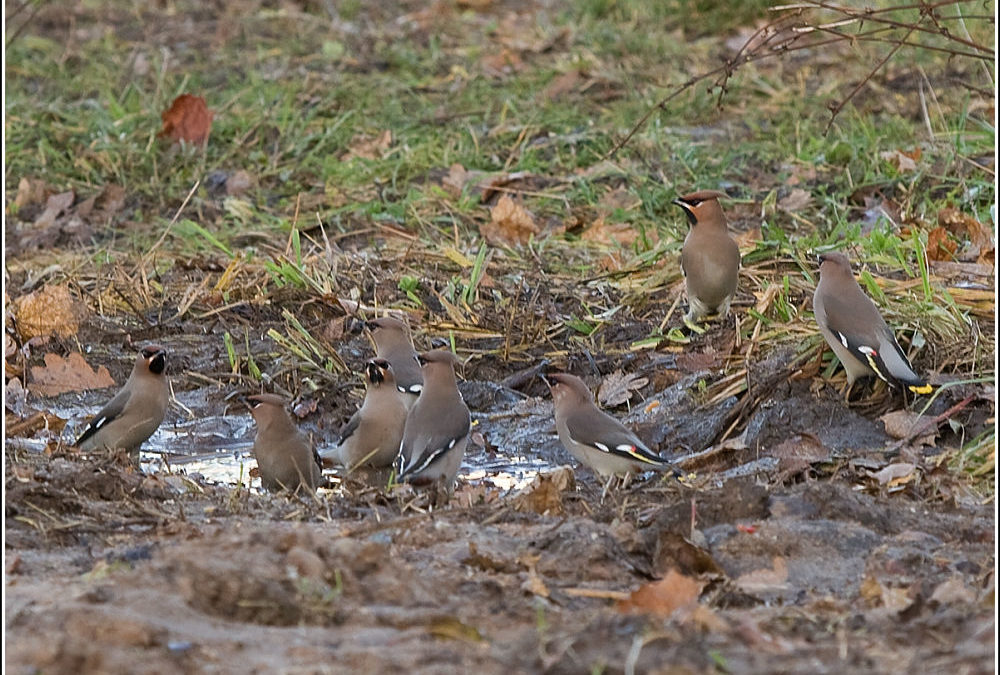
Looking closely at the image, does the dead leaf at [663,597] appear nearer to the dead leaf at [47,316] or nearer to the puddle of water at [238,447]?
the puddle of water at [238,447]

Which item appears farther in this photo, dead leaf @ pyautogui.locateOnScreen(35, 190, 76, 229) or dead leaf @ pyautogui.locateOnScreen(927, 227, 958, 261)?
dead leaf @ pyautogui.locateOnScreen(35, 190, 76, 229)

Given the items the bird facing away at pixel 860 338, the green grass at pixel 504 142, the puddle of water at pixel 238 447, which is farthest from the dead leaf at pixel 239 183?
the bird facing away at pixel 860 338

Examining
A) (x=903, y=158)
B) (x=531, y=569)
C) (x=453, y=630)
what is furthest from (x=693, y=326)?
(x=453, y=630)

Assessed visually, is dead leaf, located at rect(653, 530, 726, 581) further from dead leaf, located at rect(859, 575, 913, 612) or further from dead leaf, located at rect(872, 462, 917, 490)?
dead leaf, located at rect(872, 462, 917, 490)

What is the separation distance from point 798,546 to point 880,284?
9.19 ft

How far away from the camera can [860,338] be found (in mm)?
5781

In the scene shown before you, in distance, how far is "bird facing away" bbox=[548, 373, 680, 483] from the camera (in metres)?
5.66

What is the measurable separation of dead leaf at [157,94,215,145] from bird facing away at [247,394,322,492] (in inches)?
186

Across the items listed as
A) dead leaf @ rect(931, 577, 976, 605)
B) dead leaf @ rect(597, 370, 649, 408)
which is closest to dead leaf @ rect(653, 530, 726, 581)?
dead leaf @ rect(931, 577, 976, 605)

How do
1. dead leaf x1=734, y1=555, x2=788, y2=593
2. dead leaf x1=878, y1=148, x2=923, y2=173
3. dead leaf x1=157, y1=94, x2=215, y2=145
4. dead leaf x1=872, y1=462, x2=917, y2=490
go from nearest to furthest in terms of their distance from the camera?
dead leaf x1=734, y1=555, x2=788, y2=593 < dead leaf x1=872, y1=462, x2=917, y2=490 < dead leaf x1=878, y1=148, x2=923, y2=173 < dead leaf x1=157, y1=94, x2=215, y2=145

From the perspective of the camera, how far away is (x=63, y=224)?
9.46m

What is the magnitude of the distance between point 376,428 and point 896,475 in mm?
2041

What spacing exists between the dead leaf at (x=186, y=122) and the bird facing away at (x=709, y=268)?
420 centimetres

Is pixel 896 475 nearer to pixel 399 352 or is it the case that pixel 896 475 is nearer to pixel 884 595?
pixel 884 595
